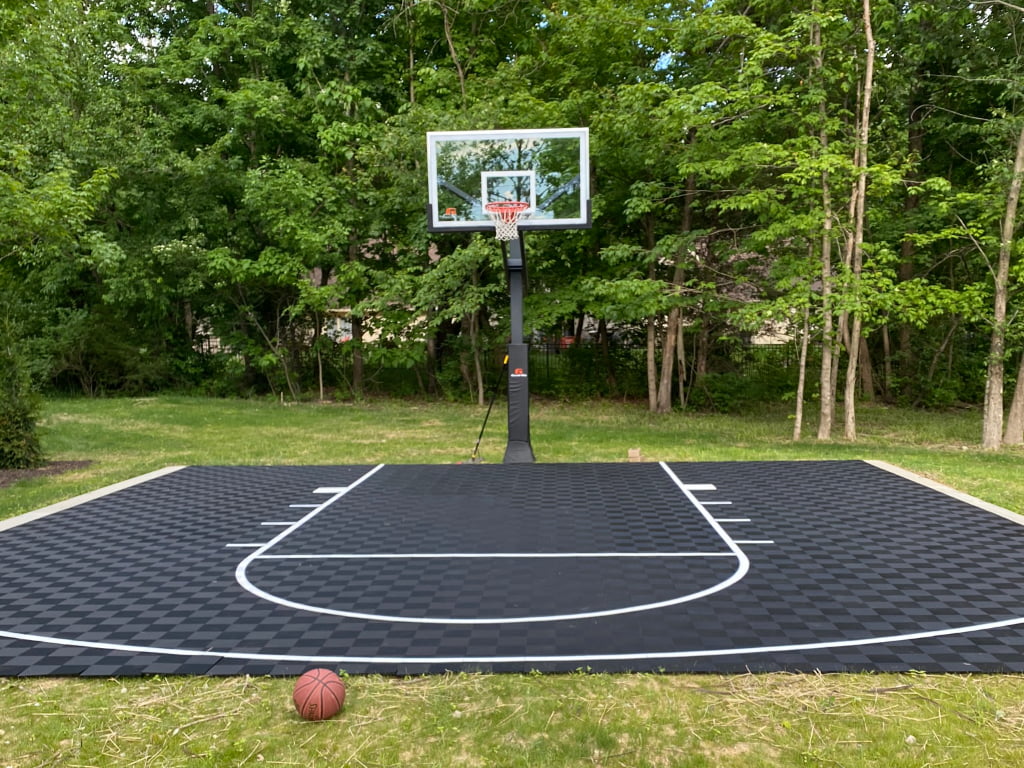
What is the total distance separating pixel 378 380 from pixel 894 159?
10.7 meters

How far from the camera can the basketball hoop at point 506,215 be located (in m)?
7.72

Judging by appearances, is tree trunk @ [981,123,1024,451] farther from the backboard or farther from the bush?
the bush

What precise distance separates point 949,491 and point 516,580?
13.8ft

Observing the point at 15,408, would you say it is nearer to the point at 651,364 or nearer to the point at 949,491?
the point at 949,491

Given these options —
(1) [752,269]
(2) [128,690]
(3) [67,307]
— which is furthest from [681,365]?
(3) [67,307]

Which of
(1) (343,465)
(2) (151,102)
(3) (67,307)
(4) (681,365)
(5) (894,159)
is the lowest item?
(1) (343,465)

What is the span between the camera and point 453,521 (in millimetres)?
5246

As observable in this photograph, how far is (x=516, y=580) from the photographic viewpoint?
3928 millimetres

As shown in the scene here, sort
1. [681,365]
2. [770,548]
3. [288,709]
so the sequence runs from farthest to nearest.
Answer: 1. [681,365]
2. [770,548]
3. [288,709]

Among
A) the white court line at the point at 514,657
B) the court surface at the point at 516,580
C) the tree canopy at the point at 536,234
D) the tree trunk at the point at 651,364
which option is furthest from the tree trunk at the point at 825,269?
the white court line at the point at 514,657

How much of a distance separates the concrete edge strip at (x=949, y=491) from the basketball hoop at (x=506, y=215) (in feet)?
14.2

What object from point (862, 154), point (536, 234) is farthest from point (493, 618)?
point (536, 234)

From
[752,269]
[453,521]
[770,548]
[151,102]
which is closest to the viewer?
[770,548]

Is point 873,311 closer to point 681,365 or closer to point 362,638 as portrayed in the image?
point 681,365
